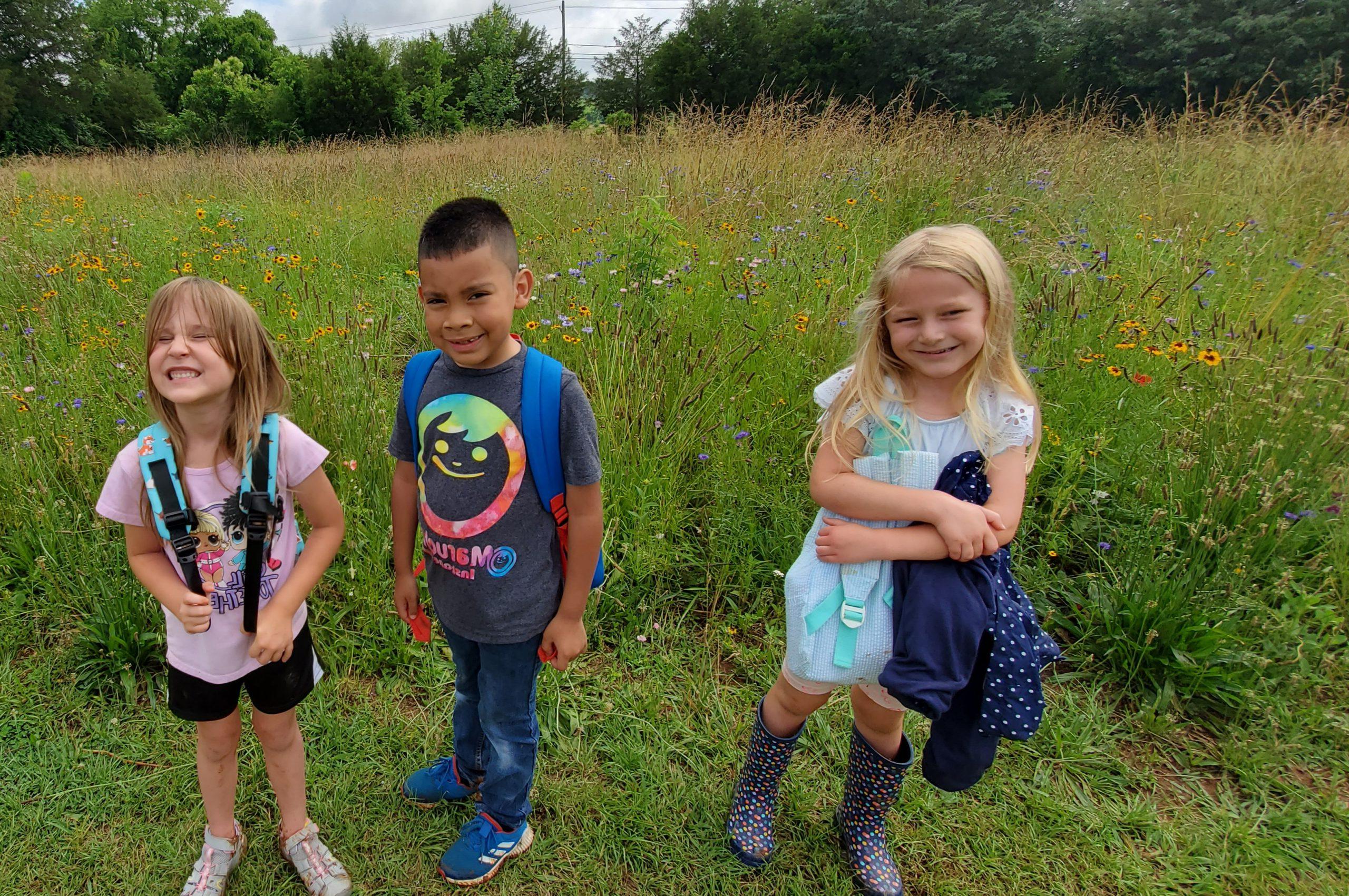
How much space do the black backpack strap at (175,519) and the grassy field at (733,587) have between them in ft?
2.88

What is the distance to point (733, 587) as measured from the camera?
2375mm

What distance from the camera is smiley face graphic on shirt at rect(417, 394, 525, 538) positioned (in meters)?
1.25

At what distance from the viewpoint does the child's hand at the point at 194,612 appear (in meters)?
1.19

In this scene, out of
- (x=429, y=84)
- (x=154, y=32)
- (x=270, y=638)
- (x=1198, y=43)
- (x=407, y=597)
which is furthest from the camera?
(x=154, y=32)

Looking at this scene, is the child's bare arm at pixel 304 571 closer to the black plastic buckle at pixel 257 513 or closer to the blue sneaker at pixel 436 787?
the black plastic buckle at pixel 257 513

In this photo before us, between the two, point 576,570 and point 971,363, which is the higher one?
point 971,363

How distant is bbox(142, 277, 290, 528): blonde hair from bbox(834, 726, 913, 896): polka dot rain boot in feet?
4.83

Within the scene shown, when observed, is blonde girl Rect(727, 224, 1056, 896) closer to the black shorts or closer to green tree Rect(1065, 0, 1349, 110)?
the black shorts

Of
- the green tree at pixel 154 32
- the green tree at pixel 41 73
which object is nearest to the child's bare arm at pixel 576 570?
the green tree at pixel 41 73

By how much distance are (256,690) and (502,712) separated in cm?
52

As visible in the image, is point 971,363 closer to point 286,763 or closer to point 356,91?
point 286,763

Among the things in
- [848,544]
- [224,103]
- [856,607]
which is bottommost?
[856,607]

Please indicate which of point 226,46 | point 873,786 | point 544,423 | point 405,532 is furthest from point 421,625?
point 226,46

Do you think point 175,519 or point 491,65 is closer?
point 175,519
